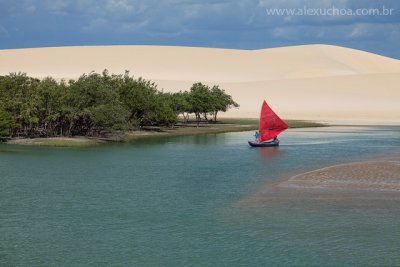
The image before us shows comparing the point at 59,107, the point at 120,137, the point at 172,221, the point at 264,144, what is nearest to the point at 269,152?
the point at 264,144

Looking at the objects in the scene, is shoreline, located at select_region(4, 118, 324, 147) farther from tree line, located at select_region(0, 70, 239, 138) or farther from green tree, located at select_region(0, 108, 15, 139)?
tree line, located at select_region(0, 70, 239, 138)

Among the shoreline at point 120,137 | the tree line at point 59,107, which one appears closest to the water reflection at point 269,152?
the tree line at point 59,107

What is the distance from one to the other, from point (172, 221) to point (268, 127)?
4379 cm

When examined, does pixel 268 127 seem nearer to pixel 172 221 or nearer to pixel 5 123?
pixel 5 123

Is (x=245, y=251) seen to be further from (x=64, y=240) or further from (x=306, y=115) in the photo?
(x=306, y=115)

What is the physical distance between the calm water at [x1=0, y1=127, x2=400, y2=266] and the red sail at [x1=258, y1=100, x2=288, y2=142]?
2022cm

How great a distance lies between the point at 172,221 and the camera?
90.8 feet

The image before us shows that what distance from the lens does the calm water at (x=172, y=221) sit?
883 inches

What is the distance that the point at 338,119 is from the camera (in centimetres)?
13350

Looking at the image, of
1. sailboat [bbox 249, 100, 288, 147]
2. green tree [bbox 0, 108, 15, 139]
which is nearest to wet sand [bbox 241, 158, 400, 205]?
sailboat [bbox 249, 100, 288, 147]

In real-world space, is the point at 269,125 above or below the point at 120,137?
above

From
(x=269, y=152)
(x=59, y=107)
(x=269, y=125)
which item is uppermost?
(x=59, y=107)

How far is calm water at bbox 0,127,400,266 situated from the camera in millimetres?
22422

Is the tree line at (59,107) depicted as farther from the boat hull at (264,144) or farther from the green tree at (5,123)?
the boat hull at (264,144)
